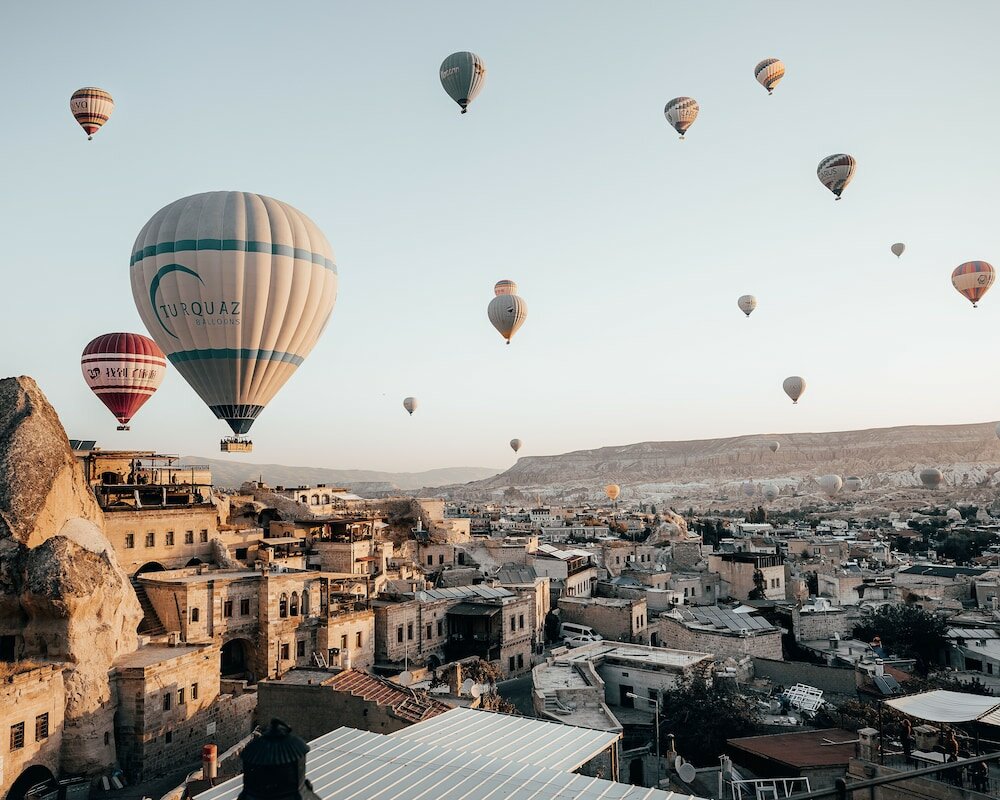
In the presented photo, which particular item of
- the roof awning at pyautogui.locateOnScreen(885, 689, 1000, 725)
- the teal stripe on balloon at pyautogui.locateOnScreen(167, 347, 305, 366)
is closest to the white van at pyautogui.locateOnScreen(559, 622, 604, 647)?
the teal stripe on balloon at pyautogui.locateOnScreen(167, 347, 305, 366)

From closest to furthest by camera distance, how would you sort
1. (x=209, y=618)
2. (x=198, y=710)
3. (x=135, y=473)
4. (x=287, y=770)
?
(x=287, y=770) < (x=198, y=710) < (x=209, y=618) < (x=135, y=473)

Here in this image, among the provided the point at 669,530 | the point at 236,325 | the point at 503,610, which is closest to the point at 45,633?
the point at 236,325

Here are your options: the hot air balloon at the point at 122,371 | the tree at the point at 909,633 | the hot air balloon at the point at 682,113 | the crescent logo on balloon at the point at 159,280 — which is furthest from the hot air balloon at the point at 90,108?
the tree at the point at 909,633

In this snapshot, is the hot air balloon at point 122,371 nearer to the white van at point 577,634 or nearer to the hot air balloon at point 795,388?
the white van at point 577,634

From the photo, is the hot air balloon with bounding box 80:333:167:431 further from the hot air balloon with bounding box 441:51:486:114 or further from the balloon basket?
the hot air balloon with bounding box 441:51:486:114

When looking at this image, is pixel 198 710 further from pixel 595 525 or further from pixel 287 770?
pixel 595 525

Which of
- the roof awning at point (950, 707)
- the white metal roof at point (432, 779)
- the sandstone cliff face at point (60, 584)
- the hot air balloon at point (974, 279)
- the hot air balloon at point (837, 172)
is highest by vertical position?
the hot air balloon at point (837, 172)

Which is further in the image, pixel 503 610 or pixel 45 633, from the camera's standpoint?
pixel 503 610
